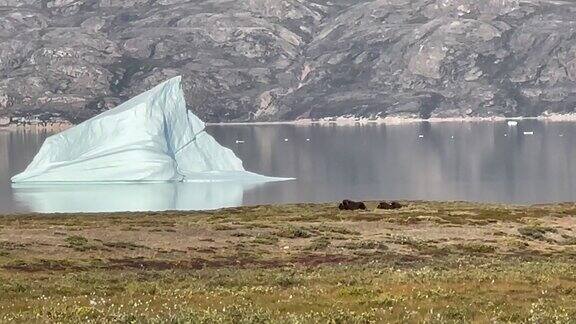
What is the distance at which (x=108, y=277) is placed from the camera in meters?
35.7

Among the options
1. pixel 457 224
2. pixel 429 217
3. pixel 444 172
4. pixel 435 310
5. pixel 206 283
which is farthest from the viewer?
pixel 444 172

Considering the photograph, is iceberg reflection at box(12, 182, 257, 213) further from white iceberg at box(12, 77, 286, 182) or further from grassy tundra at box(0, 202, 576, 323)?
grassy tundra at box(0, 202, 576, 323)

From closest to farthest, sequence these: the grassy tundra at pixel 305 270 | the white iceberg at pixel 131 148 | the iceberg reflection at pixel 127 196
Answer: the grassy tundra at pixel 305 270 < the iceberg reflection at pixel 127 196 < the white iceberg at pixel 131 148

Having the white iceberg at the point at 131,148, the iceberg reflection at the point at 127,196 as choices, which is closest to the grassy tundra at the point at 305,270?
the iceberg reflection at the point at 127,196

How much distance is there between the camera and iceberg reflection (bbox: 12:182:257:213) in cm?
12162

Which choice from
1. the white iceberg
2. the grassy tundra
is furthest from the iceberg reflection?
the grassy tundra

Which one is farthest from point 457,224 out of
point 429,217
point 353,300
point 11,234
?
point 353,300

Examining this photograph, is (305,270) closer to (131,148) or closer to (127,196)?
(127,196)

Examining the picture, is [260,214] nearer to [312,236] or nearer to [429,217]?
[429,217]

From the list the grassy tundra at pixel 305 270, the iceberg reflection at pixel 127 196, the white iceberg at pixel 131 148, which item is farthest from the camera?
the white iceberg at pixel 131 148

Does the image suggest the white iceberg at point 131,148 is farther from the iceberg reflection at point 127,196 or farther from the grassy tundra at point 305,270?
the grassy tundra at point 305,270

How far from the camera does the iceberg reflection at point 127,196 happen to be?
122 m

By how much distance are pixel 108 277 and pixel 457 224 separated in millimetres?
46990

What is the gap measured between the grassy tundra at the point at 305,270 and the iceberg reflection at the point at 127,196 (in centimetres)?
2792
